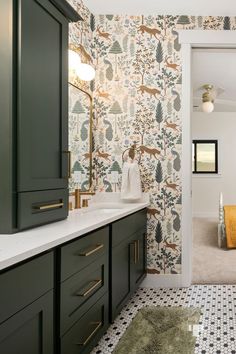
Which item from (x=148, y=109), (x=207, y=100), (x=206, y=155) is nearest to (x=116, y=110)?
(x=148, y=109)

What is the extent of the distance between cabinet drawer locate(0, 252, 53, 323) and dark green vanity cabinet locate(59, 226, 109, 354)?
14 cm

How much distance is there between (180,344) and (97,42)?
8.87 ft

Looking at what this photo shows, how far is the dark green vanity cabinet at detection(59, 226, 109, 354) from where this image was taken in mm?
1585

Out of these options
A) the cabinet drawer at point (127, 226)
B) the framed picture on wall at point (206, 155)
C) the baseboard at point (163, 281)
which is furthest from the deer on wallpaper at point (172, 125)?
the framed picture on wall at point (206, 155)

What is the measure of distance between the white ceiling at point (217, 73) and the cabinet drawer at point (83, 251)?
2338 millimetres

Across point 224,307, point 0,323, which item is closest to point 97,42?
point 224,307

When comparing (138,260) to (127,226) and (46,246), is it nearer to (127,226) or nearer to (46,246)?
(127,226)

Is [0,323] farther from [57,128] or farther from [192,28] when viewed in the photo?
[192,28]

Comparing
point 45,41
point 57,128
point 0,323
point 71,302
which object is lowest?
point 71,302

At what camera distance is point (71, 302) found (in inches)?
65.0

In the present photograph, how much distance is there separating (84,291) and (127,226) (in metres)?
0.97

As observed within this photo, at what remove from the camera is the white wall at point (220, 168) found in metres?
8.45

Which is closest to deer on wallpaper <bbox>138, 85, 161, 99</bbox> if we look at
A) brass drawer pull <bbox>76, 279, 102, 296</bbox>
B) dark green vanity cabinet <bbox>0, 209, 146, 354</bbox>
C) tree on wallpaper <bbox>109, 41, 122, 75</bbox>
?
tree on wallpaper <bbox>109, 41, 122, 75</bbox>

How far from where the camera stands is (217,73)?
5.75m
